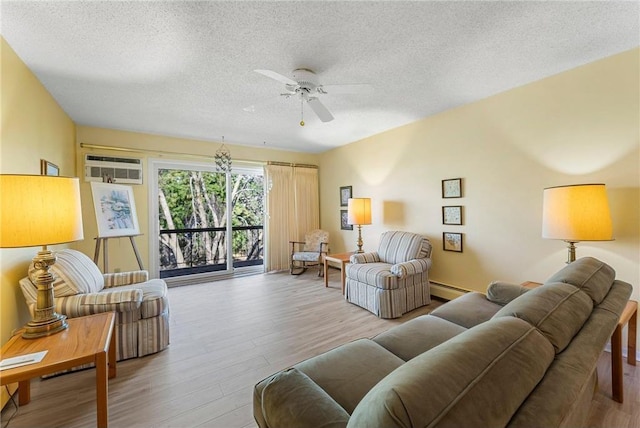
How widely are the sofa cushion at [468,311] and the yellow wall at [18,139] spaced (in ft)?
10.0

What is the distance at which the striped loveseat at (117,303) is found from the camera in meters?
2.05

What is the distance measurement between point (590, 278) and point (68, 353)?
9.15 feet

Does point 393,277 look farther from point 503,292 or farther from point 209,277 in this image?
point 209,277

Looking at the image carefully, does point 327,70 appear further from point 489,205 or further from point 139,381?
point 139,381

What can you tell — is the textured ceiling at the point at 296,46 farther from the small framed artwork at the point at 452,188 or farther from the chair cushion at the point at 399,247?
the chair cushion at the point at 399,247

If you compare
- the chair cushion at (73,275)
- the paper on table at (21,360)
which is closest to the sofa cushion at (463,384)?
the paper on table at (21,360)

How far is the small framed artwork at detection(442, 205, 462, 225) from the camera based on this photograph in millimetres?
3354

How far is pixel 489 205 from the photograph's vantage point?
3.07 m

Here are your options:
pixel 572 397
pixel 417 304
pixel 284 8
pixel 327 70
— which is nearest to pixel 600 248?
pixel 417 304

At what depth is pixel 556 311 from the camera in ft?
3.36

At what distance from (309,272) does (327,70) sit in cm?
381

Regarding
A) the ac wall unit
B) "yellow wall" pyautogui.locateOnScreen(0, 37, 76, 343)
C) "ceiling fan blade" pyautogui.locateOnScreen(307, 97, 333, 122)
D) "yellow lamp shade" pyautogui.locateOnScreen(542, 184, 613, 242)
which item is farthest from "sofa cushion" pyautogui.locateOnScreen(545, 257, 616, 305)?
the ac wall unit

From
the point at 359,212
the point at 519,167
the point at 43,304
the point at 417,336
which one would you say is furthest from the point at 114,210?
the point at 519,167

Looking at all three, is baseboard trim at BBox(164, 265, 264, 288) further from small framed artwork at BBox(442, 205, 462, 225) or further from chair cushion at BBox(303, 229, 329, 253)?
small framed artwork at BBox(442, 205, 462, 225)
